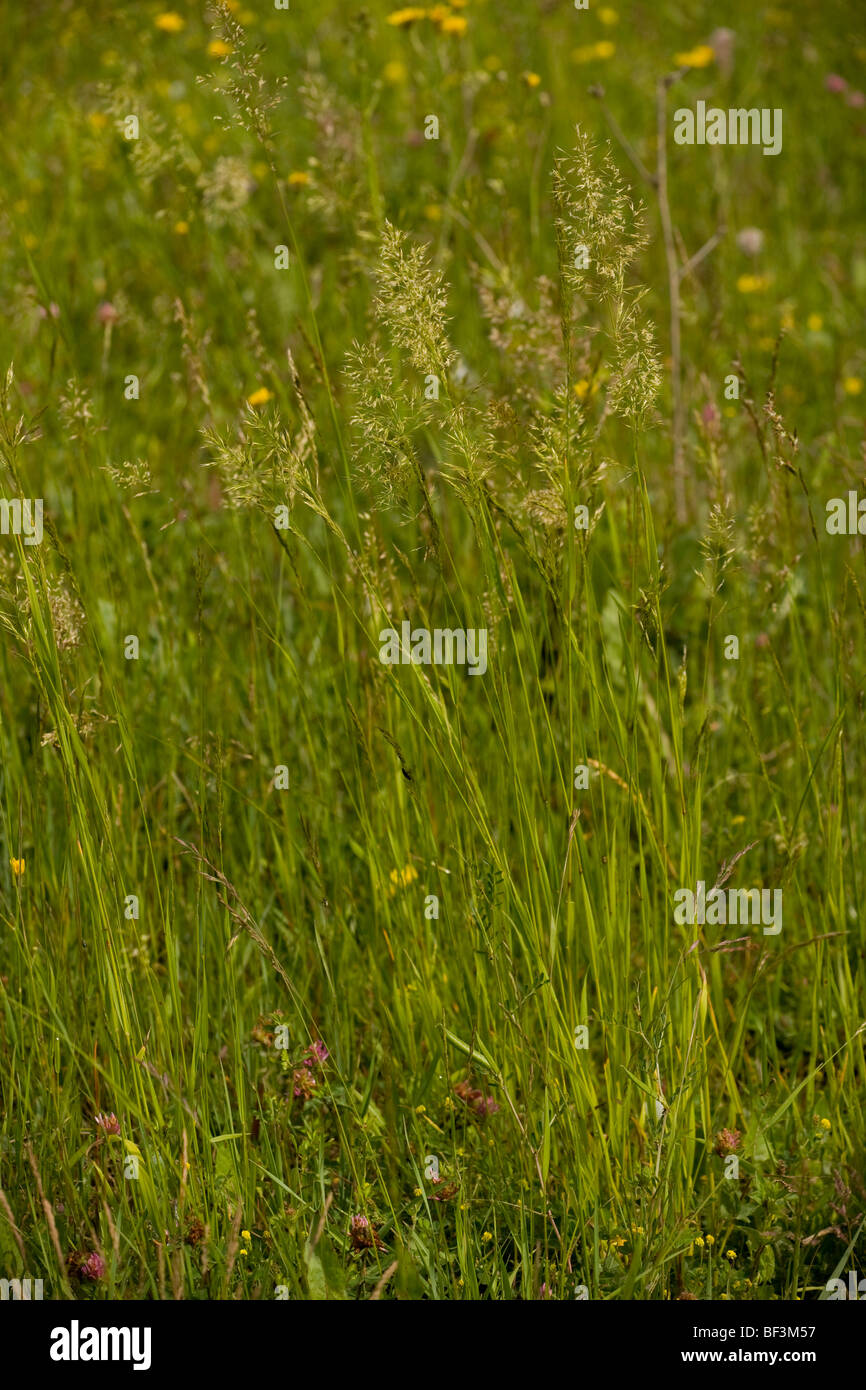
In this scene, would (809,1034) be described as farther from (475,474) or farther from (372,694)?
(475,474)

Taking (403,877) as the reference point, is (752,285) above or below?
above

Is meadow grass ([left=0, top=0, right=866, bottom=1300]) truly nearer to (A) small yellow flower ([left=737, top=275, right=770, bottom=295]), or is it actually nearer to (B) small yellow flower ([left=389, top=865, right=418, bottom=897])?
(B) small yellow flower ([left=389, top=865, right=418, bottom=897])

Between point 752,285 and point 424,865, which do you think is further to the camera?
point 752,285

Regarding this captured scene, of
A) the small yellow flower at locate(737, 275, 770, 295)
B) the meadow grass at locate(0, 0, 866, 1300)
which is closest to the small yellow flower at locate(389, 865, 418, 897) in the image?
the meadow grass at locate(0, 0, 866, 1300)

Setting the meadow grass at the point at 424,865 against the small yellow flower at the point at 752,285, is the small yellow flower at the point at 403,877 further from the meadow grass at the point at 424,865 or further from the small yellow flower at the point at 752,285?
the small yellow flower at the point at 752,285

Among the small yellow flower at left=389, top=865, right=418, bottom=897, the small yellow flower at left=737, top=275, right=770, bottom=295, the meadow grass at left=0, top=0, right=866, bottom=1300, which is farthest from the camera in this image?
the small yellow flower at left=737, top=275, right=770, bottom=295

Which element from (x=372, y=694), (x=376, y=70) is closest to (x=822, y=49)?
(x=376, y=70)

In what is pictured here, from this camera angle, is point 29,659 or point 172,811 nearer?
point 29,659

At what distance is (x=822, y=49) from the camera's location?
5.91m

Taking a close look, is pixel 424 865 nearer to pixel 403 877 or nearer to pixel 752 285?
pixel 403 877

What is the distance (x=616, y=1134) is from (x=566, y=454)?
0.86m

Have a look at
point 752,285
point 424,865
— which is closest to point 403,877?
point 424,865

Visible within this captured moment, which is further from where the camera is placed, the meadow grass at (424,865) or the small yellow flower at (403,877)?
the small yellow flower at (403,877)

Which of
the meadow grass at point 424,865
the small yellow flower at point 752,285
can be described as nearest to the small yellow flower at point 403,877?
the meadow grass at point 424,865
